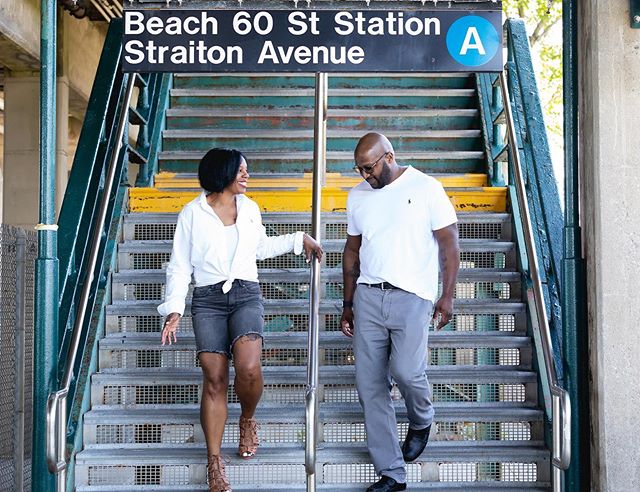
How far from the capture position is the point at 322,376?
5617mm

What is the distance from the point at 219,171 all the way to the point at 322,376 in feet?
4.73

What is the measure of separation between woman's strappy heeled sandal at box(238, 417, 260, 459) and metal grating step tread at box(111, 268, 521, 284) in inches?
54.3

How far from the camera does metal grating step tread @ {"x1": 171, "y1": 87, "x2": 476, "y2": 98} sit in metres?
8.27

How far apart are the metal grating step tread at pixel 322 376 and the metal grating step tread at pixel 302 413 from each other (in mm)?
139

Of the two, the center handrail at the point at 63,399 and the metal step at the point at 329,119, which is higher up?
the metal step at the point at 329,119

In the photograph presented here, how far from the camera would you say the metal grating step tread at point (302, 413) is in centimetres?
534

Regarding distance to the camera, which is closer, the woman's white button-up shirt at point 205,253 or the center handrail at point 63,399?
the center handrail at point 63,399

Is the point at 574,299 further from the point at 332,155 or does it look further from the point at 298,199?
the point at 332,155

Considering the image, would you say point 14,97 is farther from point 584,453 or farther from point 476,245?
point 584,453

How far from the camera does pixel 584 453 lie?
15.7ft

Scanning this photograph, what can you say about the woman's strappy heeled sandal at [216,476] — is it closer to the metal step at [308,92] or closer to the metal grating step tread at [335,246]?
the metal grating step tread at [335,246]

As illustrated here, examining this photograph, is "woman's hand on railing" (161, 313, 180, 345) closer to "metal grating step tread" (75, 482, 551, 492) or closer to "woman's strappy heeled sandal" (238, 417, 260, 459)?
"woman's strappy heeled sandal" (238, 417, 260, 459)

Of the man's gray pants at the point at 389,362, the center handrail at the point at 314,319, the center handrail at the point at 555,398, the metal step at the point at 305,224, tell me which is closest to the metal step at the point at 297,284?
the metal step at the point at 305,224

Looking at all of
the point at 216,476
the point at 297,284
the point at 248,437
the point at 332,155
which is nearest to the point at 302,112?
the point at 332,155
